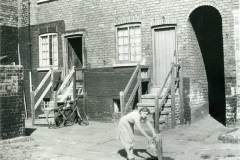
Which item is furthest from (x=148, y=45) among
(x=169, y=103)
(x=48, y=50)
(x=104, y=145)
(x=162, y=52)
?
(x=48, y=50)

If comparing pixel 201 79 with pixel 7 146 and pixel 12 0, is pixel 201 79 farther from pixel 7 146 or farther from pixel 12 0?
pixel 12 0

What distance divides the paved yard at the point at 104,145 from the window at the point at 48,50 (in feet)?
14.9

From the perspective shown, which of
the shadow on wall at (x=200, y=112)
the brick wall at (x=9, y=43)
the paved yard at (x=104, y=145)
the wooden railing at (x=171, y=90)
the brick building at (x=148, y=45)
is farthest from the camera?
the brick wall at (x=9, y=43)

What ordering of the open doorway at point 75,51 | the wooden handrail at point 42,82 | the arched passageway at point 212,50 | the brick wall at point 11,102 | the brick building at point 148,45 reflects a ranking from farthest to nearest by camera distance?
the open doorway at point 75,51
the wooden handrail at point 42,82
the arched passageway at point 212,50
the brick building at point 148,45
the brick wall at point 11,102

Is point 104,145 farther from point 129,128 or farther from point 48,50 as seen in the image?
point 48,50

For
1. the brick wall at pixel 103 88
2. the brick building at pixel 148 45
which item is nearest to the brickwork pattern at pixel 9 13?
the brick building at pixel 148 45

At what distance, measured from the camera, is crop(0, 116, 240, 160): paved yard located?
9039mm

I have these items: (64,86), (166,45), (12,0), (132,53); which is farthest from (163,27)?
(12,0)

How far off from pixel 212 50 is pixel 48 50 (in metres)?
7.44

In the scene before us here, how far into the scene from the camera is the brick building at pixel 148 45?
40.1 feet

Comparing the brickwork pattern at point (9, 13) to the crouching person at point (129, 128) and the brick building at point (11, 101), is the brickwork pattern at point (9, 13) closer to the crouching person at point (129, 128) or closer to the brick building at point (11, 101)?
the brick building at point (11, 101)

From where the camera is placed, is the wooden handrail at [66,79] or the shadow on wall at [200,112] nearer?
the shadow on wall at [200,112]

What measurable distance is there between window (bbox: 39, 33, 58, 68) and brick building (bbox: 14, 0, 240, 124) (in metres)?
0.05

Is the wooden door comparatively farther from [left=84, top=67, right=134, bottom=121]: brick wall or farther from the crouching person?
the crouching person
